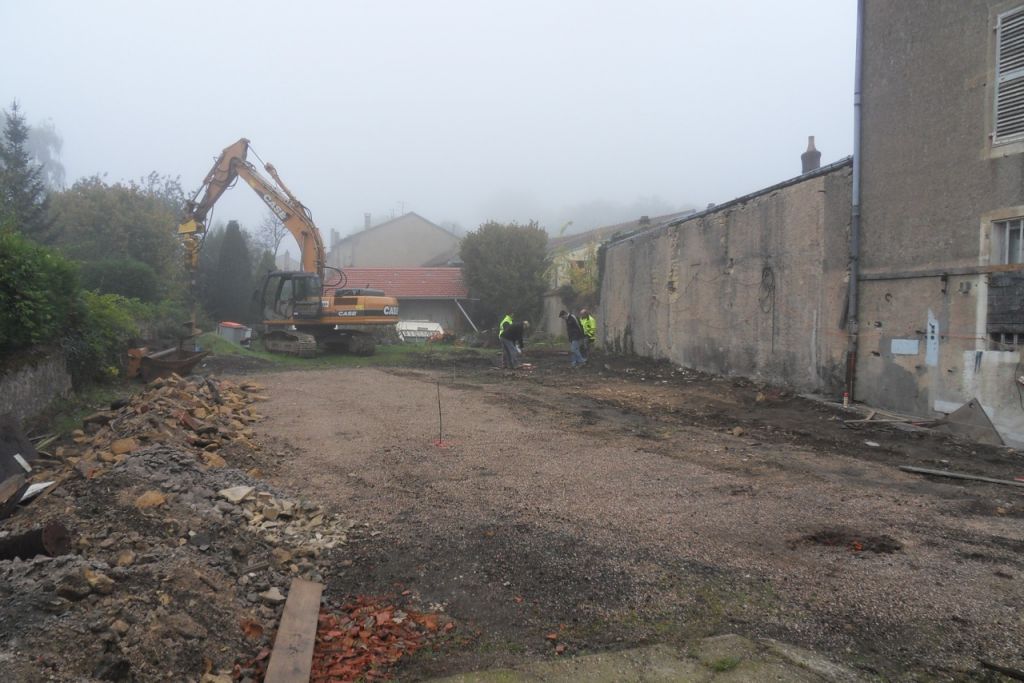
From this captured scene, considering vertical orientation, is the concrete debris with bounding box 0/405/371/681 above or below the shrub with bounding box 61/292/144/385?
below

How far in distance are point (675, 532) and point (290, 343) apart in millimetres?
17607

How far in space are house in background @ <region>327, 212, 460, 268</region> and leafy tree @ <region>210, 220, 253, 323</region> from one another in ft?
64.2

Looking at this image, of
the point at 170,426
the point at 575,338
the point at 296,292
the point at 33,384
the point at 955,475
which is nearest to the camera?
the point at 955,475

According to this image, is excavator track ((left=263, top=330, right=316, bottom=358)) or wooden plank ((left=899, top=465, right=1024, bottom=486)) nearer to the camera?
wooden plank ((left=899, top=465, right=1024, bottom=486))

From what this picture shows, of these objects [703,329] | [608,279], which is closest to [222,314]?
[608,279]

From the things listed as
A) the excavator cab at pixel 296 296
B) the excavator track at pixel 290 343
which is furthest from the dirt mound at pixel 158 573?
the excavator cab at pixel 296 296

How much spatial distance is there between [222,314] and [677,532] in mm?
28967

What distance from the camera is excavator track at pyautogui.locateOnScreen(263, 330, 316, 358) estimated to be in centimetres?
2047

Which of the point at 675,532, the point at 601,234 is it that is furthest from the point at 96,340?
the point at 601,234

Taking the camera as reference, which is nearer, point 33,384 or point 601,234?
point 33,384

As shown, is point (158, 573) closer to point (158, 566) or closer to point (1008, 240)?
point (158, 566)

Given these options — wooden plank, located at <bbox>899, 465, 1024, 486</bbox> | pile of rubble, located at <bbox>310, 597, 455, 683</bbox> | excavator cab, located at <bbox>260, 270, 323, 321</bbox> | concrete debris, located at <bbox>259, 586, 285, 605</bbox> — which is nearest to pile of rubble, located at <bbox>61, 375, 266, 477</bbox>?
concrete debris, located at <bbox>259, 586, 285, 605</bbox>

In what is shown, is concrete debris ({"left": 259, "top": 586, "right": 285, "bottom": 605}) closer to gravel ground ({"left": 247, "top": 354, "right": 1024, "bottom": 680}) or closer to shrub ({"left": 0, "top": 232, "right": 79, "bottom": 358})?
gravel ground ({"left": 247, "top": 354, "right": 1024, "bottom": 680})

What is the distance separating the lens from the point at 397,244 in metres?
52.5
